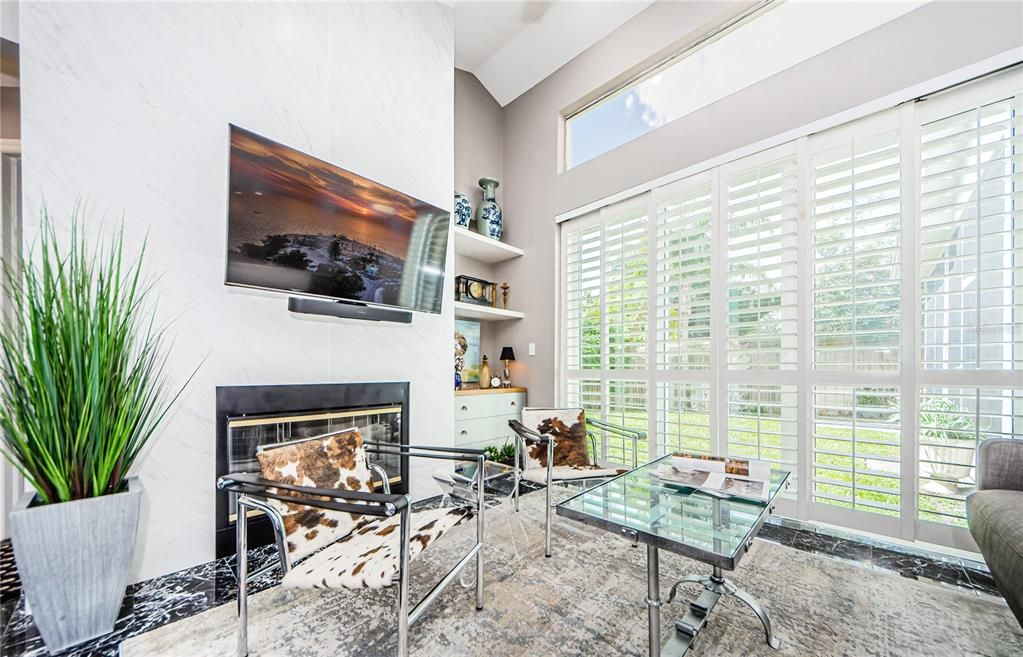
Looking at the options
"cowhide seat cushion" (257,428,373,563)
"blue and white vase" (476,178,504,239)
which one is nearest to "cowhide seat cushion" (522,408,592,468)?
"cowhide seat cushion" (257,428,373,563)

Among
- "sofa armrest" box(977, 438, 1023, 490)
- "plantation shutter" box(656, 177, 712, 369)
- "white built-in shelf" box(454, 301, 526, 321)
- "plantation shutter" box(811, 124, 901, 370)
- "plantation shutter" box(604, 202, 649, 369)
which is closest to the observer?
"sofa armrest" box(977, 438, 1023, 490)

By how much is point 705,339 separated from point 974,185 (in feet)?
4.90

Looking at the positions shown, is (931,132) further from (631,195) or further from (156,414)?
(156,414)

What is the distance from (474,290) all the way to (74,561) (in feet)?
9.91

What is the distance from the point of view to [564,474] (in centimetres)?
235

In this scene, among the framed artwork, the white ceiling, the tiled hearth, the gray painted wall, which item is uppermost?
the white ceiling

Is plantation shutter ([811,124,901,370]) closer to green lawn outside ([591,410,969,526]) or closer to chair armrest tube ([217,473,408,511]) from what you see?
green lawn outside ([591,410,969,526])

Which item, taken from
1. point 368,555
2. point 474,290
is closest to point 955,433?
point 368,555

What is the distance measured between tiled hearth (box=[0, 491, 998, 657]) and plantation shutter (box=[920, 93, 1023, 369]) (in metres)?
0.98

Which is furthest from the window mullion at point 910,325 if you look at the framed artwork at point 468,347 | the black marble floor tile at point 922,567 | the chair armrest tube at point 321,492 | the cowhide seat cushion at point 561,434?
the framed artwork at point 468,347

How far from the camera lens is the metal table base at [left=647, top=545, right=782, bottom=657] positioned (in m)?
1.23

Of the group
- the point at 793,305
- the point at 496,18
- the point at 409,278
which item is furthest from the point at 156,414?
the point at 496,18

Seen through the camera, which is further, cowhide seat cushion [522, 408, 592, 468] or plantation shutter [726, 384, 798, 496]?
cowhide seat cushion [522, 408, 592, 468]

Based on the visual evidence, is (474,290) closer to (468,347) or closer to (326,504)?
(468,347)
